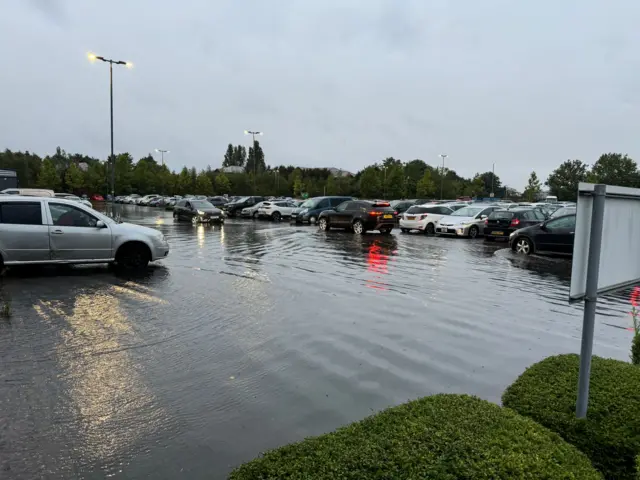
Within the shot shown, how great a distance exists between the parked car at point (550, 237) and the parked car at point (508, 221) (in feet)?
14.0

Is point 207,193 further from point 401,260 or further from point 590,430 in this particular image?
point 590,430

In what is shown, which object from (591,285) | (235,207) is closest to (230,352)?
(591,285)

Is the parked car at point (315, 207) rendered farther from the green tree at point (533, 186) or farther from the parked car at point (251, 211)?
the green tree at point (533, 186)

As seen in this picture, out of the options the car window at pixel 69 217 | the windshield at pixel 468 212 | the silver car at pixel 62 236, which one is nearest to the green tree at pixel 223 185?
the windshield at pixel 468 212

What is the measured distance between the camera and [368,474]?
82.7 inches

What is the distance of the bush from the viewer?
6.91ft

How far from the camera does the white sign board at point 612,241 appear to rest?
276cm

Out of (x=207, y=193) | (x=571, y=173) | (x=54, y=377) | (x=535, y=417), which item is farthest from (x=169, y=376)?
(x=571, y=173)

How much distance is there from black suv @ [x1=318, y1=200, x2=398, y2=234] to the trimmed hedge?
19.4 meters

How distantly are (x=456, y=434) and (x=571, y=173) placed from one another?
114395 mm

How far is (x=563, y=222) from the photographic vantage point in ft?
49.4

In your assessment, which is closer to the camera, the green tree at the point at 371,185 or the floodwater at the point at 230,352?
the floodwater at the point at 230,352

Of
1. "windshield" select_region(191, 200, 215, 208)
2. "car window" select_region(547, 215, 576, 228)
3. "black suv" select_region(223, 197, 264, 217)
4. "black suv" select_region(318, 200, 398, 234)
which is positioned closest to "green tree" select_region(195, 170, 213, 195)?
"black suv" select_region(223, 197, 264, 217)

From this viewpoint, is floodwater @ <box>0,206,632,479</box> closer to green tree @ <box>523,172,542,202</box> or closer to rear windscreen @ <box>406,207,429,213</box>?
rear windscreen @ <box>406,207,429,213</box>
